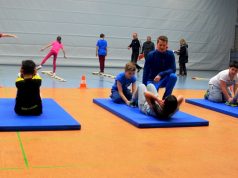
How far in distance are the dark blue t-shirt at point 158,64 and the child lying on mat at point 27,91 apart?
2160 mm

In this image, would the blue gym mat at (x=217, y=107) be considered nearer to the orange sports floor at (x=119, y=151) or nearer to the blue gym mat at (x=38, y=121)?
the orange sports floor at (x=119, y=151)

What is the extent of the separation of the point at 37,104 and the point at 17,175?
6.72 feet

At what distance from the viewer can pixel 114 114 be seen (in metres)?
5.72

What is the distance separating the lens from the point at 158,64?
634 cm

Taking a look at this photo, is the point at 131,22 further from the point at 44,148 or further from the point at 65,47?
the point at 44,148

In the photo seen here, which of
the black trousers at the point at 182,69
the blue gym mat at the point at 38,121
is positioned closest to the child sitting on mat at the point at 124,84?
the blue gym mat at the point at 38,121

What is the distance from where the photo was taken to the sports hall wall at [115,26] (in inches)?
604

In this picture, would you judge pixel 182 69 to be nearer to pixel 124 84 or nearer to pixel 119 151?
pixel 124 84

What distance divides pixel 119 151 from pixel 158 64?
2.87m

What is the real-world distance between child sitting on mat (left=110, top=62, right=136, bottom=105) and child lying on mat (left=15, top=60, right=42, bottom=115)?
1.73m

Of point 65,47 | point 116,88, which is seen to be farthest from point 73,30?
point 116,88

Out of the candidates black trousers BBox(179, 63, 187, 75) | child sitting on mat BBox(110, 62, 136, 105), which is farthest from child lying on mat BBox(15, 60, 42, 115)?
black trousers BBox(179, 63, 187, 75)

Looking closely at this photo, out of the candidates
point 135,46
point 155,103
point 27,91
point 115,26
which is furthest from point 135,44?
point 27,91

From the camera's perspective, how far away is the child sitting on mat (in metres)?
6.13
